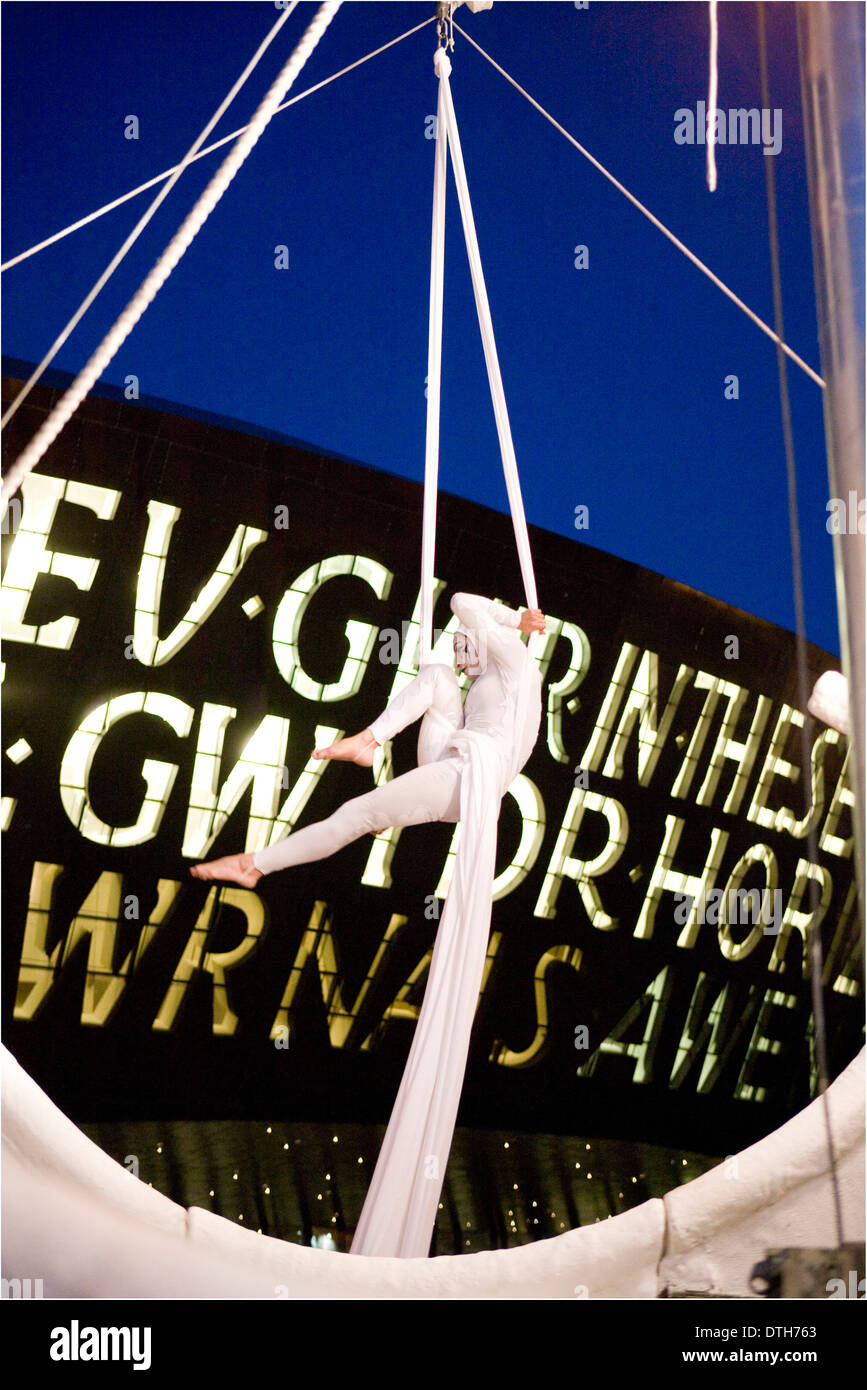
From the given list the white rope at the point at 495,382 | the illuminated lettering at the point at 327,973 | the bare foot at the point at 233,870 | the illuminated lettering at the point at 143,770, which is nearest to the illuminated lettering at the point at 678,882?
the illuminated lettering at the point at 327,973

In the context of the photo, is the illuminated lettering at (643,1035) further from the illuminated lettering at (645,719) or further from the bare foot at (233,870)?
the bare foot at (233,870)

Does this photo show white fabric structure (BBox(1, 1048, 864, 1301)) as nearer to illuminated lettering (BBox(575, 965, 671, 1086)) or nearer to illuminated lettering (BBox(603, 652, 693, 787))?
illuminated lettering (BBox(603, 652, 693, 787))

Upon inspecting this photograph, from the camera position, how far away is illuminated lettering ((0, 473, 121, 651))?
34.6ft

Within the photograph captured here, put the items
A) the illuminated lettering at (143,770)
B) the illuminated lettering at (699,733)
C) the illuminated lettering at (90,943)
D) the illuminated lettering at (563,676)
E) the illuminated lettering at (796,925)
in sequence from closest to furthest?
the illuminated lettering at (143,770) < the illuminated lettering at (90,943) < the illuminated lettering at (563,676) < the illuminated lettering at (699,733) < the illuminated lettering at (796,925)

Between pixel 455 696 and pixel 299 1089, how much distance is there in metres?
8.27

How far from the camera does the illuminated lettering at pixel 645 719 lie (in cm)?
1360

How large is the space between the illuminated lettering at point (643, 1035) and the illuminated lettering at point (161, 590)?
6918mm

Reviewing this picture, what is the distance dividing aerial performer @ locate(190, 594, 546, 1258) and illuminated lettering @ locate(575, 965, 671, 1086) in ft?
30.4

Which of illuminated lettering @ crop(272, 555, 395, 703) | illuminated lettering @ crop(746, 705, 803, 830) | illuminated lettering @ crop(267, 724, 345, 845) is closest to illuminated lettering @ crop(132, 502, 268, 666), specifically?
illuminated lettering @ crop(272, 555, 395, 703)

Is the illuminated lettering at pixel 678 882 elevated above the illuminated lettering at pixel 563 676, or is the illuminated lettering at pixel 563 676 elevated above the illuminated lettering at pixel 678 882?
the illuminated lettering at pixel 563 676

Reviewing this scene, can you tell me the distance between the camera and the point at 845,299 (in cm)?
280

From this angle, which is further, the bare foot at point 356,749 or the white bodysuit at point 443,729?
the bare foot at point 356,749
